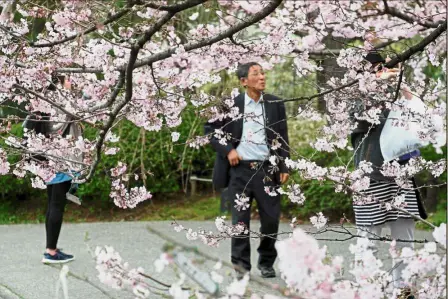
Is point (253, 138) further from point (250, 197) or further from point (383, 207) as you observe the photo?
point (383, 207)

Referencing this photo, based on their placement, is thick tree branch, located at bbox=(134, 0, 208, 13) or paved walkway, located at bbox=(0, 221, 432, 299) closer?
thick tree branch, located at bbox=(134, 0, 208, 13)

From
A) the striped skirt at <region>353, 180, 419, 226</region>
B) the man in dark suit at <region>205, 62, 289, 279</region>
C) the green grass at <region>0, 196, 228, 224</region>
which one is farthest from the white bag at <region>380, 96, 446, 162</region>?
the green grass at <region>0, 196, 228, 224</region>

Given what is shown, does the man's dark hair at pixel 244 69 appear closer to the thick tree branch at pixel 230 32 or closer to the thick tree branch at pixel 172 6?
the thick tree branch at pixel 230 32

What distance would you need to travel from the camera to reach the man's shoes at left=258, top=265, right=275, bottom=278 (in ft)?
22.6

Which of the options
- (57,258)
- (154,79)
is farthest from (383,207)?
(57,258)

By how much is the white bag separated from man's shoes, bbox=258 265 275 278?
175cm

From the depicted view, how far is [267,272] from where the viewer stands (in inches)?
272

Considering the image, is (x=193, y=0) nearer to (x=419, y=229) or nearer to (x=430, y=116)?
(x=430, y=116)

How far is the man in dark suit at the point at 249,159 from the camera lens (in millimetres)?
6547

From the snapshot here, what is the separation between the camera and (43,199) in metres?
11.8

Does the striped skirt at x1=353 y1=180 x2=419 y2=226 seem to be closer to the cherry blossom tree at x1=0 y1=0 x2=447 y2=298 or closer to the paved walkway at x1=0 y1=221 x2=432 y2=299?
the cherry blossom tree at x1=0 y1=0 x2=447 y2=298

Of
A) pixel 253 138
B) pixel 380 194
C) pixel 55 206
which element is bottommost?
pixel 55 206

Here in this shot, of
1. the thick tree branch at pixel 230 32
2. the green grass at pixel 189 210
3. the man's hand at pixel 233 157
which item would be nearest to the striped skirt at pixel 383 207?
the man's hand at pixel 233 157

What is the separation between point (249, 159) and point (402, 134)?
4.88 feet
